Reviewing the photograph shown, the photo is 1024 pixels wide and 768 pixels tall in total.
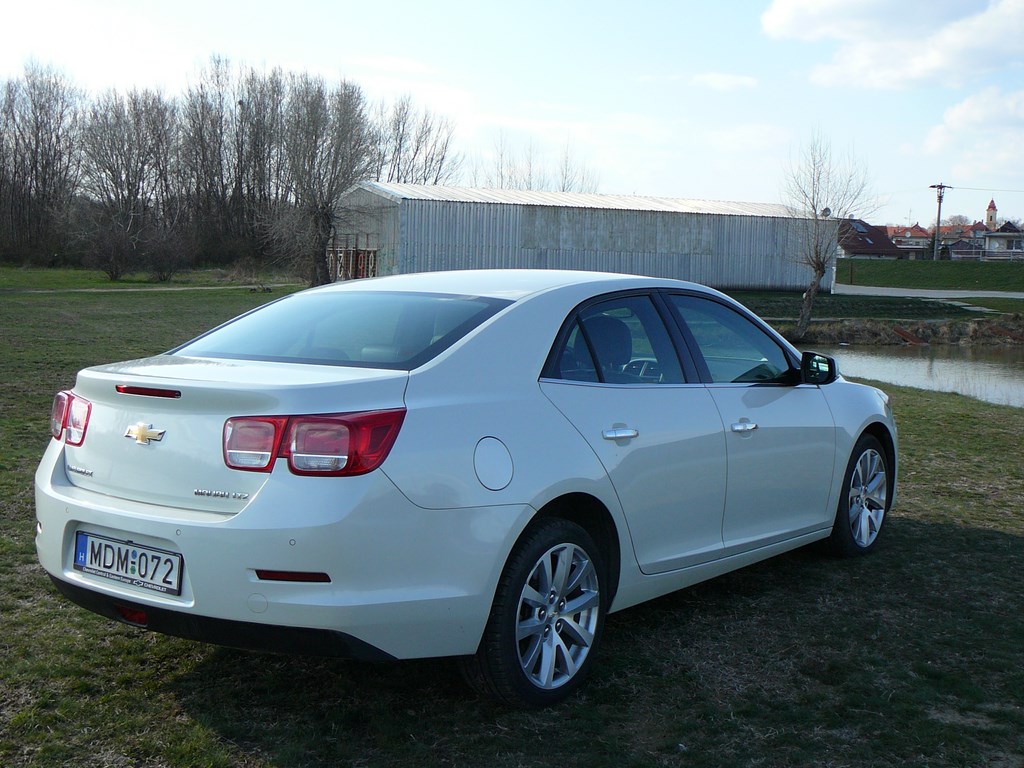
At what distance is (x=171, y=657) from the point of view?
4223 mm

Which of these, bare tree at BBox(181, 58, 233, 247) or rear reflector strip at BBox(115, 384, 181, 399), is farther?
bare tree at BBox(181, 58, 233, 247)

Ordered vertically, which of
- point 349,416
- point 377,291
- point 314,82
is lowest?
point 349,416

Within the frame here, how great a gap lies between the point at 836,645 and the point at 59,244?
232 feet

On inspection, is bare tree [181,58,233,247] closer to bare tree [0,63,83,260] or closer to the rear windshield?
bare tree [0,63,83,260]

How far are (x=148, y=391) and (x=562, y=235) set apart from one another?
47.2 m

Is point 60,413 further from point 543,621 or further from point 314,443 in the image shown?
point 543,621

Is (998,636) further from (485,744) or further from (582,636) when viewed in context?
(485,744)

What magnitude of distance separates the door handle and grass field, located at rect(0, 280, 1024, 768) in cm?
93

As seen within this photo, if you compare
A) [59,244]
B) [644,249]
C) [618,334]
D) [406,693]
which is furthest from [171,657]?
[59,244]

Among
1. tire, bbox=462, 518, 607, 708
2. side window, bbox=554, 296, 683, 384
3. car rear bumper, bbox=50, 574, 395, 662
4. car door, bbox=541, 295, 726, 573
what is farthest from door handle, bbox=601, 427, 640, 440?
car rear bumper, bbox=50, 574, 395, 662

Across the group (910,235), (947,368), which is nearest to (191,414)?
(947,368)

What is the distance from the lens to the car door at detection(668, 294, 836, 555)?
190 inches

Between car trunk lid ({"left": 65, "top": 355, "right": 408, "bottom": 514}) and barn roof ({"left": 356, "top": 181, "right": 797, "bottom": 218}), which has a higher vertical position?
barn roof ({"left": 356, "top": 181, "right": 797, "bottom": 218})

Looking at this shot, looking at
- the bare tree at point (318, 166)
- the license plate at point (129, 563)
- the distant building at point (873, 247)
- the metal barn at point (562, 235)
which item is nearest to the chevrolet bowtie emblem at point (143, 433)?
the license plate at point (129, 563)
